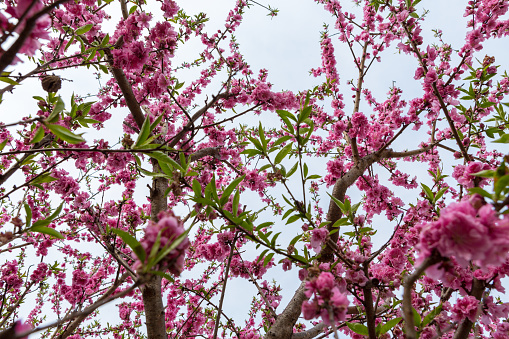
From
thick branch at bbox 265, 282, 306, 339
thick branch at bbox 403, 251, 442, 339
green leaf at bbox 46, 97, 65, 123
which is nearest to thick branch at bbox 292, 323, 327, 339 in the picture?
thick branch at bbox 265, 282, 306, 339

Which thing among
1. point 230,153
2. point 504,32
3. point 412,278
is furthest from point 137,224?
point 504,32

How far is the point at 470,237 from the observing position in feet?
3.02

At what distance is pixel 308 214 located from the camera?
2.01 m

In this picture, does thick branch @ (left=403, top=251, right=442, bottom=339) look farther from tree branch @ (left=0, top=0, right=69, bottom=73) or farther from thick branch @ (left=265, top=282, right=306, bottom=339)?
thick branch @ (left=265, top=282, right=306, bottom=339)

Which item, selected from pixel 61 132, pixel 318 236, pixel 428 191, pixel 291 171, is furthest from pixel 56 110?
pixel 428 191

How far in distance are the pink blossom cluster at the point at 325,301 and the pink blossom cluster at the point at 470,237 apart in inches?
16.1

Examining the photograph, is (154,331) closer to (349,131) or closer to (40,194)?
(349,131)

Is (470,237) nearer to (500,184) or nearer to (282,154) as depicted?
(500,184)

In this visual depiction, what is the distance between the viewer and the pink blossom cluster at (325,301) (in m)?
1.19

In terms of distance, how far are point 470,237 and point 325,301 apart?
625 millimetres

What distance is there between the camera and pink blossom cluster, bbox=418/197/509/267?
91 centimetres

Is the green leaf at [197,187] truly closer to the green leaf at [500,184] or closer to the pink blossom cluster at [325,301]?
the pink blossom cluster at [325,301]

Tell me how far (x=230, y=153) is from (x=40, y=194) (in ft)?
14.0

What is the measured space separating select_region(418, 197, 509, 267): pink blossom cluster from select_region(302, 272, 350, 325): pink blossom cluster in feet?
1.35
